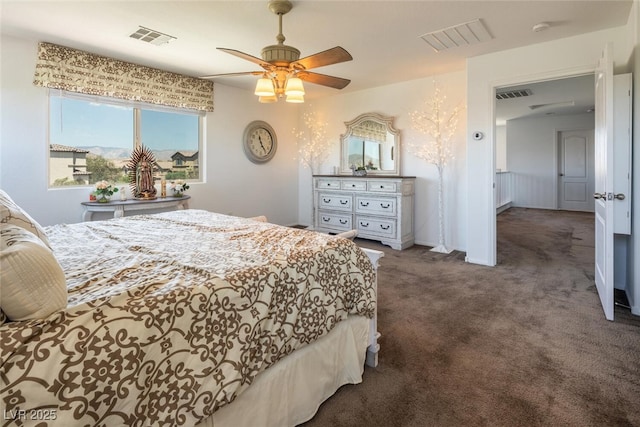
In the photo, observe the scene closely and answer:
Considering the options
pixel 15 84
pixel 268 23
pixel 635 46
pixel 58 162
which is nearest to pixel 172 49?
pixel 268 23

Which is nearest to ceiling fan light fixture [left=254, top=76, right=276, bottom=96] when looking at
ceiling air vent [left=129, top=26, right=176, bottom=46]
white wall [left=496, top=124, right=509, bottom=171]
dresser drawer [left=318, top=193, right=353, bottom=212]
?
ceiling air vent [left=129, top=26, right=176, bottom=46]

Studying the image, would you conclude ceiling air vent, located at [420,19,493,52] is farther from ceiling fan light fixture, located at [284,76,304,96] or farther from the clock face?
the clock face

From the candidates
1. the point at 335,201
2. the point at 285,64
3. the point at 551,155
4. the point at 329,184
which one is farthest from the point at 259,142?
the point at 551,155

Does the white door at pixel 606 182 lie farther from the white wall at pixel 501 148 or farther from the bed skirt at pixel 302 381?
the white wall at pixel 501 148

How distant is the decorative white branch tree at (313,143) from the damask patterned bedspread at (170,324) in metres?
4.48

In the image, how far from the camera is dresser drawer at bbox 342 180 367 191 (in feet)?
17.3

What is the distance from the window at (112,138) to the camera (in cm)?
387

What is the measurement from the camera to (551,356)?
212 cm

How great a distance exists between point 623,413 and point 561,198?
9.06 meters

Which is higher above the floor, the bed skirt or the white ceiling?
the white ceiling

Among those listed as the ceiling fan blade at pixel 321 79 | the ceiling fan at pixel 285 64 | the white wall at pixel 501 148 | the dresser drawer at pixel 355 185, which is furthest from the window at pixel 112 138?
the white wall at pixel 501 148

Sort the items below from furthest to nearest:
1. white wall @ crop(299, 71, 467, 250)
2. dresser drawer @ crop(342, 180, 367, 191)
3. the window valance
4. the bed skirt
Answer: dresser drawer @ crop(342, 180, 367, 191), white wall @ crop(299, 71, 467, 250), the window valance, the bed skirt

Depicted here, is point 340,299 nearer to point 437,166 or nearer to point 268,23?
point 268,23

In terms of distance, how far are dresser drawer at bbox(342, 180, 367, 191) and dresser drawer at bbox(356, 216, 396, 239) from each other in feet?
A: 1.54
